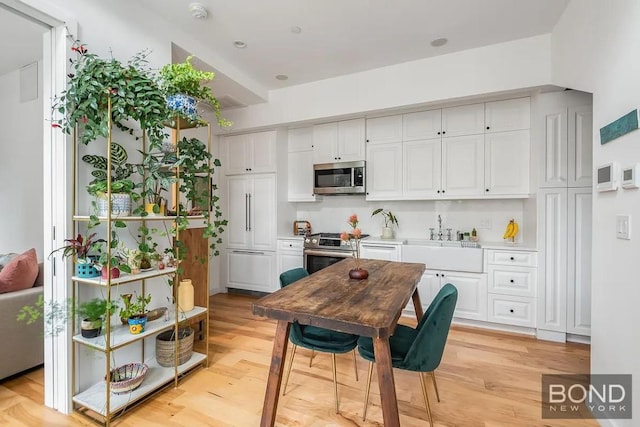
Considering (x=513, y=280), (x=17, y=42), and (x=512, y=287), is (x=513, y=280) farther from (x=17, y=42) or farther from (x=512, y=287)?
(x=17, y=42)

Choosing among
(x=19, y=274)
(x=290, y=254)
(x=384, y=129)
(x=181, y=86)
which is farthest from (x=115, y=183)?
(x=384, y=129)

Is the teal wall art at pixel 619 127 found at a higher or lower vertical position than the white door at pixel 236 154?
lower

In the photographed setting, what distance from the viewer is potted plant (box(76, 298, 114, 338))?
5.95 ft

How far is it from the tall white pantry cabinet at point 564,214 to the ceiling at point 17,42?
449 centimetres

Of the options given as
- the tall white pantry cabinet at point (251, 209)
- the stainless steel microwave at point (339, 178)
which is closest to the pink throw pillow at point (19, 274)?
the tall white pantry cabinet at point (251, 209)

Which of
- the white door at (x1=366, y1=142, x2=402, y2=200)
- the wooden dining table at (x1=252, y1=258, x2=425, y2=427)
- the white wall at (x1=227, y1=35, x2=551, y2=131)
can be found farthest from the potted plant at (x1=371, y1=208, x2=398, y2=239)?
the wooden dining table at (x1=252, y1=258, x2=425, y2=427)

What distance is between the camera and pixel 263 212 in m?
4.25

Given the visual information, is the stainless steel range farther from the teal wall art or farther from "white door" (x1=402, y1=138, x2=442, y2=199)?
the teal wall art

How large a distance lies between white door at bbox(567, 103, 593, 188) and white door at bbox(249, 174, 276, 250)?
3.34m

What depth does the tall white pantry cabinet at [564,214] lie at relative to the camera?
2.71 m

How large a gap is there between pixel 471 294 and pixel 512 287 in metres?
0.39

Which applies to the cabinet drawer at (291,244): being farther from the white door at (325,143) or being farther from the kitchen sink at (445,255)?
the kitchen sink at (445,255)

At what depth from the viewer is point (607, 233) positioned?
5.60 ft

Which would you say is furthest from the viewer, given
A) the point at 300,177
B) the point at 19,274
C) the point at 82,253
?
the point at 300,177
